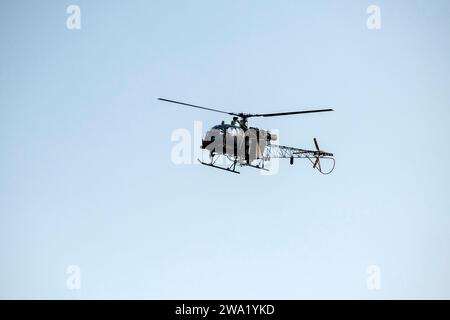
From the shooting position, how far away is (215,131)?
116 feet

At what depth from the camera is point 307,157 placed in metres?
40.7
